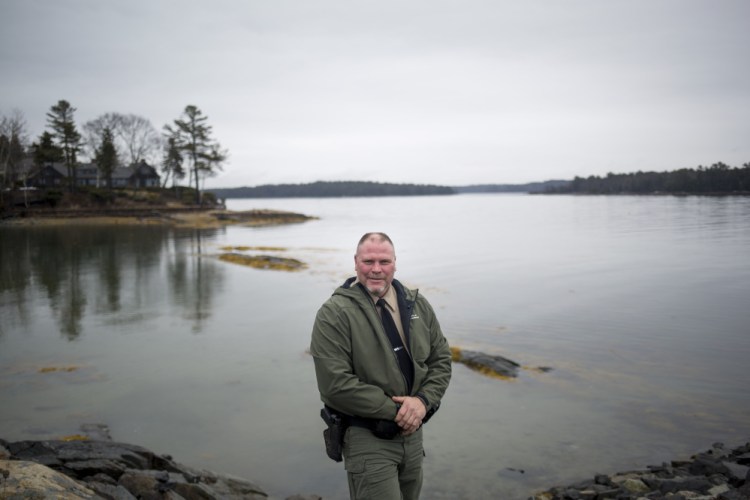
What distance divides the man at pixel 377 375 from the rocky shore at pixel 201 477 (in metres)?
2.49

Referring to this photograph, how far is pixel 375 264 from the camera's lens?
372 centimetres

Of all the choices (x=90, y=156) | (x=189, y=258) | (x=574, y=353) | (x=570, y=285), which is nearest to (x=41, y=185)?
(x=90, y=156)

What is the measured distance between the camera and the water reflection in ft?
54.2

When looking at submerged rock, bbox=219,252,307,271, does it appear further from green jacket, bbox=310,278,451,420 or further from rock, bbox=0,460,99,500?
green jacket, bbox=310,278,451,420

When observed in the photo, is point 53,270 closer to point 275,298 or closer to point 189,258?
point 189,258

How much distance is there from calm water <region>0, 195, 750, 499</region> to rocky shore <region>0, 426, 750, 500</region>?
0.46 metres

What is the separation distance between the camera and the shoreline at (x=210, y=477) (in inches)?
210

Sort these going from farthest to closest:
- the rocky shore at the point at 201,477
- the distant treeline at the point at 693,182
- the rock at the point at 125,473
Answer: the distant treeline at the point at 693,182, the rocky shore at the point at 201,477, the rock at the point at 125,473

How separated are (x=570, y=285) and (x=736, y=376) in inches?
420

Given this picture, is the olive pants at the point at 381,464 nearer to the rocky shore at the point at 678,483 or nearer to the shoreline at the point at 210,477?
the shoreline at the point at 210,477

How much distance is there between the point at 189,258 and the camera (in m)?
30.4

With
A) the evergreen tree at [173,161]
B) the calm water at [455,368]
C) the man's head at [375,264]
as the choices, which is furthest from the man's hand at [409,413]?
the evergreen tree at [173,161]

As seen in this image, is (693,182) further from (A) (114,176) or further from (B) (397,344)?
(B) (397,344)

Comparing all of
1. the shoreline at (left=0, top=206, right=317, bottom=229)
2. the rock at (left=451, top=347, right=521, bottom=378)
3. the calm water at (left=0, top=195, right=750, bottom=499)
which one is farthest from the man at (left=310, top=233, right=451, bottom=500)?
the shoreline at (left=0, top=206, right=317, bottom=229)
